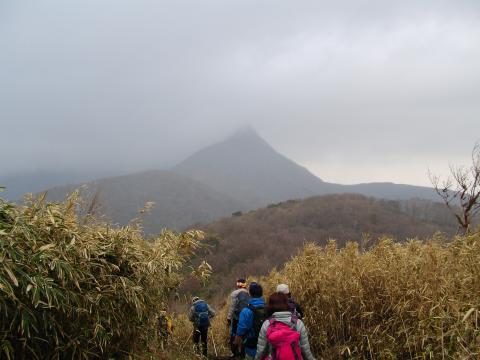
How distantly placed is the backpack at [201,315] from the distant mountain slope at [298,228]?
3226cm

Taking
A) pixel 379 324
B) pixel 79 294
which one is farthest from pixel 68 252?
pixel 379 324

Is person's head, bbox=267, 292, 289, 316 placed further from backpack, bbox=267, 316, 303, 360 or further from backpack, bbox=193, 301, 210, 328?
backpack, bbox=193, 301, 210, 328

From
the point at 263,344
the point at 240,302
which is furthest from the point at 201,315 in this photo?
the point at 263,344

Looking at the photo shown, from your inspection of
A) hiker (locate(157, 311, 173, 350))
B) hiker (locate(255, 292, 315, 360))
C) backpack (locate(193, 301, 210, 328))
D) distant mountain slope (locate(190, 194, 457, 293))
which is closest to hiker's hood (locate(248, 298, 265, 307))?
hiker (locate(157, 311, 173, 350))

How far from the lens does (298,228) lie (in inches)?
2741

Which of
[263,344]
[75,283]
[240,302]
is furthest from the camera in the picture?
[240,302]

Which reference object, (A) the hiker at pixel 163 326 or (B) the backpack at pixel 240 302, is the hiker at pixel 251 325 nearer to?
(A) the hiker at pixel 163 326

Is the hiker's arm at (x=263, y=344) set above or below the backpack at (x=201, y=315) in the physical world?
above

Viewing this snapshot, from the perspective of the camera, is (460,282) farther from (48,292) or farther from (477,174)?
(477,174)

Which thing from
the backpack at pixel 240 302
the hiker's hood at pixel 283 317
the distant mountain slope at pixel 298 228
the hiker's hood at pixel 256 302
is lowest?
the distant mountain slope at pixel 298 228

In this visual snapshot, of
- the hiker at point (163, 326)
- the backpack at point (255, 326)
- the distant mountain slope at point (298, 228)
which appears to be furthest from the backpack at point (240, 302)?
the distant mountain slope at point (298, 228)

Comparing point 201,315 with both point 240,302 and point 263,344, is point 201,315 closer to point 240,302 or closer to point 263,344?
point 240,302

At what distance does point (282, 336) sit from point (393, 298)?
95.4 inches

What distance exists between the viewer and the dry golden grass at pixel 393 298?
4.71 meters
